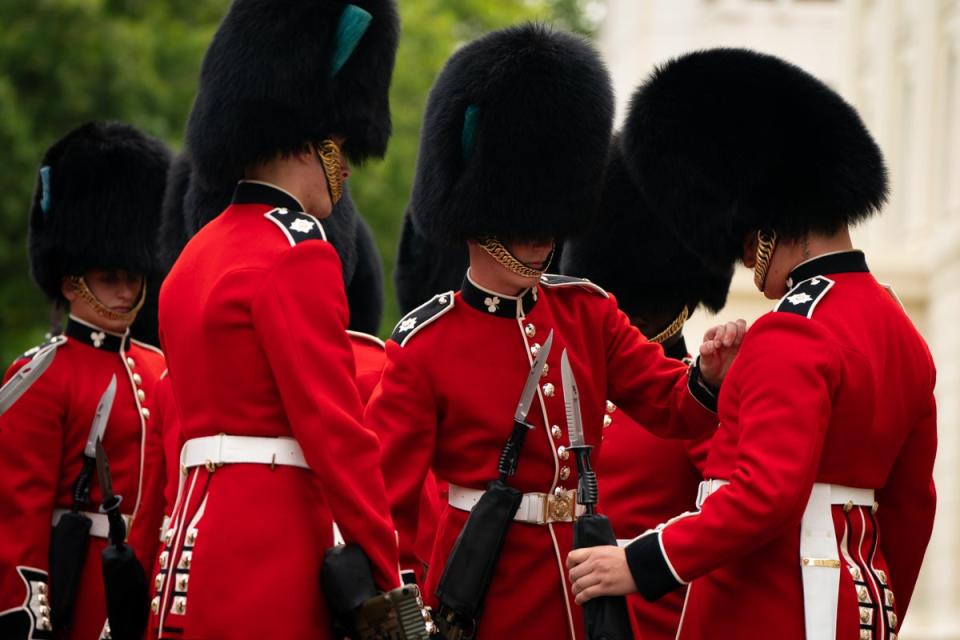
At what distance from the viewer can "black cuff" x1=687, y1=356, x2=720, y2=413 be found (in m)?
5.36

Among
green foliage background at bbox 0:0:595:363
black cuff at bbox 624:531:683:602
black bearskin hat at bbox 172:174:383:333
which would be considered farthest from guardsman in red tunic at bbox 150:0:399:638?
green foliage background at bbox 0:0:595:363

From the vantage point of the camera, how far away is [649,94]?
546cm

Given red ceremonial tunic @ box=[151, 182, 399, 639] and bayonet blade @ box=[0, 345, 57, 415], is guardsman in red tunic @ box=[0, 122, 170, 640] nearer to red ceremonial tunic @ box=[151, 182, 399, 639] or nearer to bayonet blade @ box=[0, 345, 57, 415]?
bayonet blade @ box=[0, 345, 57, 415]

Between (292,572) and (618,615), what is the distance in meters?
0.84

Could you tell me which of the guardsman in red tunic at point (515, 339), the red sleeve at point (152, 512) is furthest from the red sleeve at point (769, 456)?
the red sleeve at point (152, 512)

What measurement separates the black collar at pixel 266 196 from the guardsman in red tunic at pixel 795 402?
1.12 m

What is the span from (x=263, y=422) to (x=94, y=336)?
2.16 m

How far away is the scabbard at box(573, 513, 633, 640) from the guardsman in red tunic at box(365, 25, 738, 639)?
42cm

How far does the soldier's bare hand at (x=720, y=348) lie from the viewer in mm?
5242

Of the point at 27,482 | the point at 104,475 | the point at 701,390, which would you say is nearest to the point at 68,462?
the point at 27,482

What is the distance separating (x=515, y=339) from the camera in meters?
5.39

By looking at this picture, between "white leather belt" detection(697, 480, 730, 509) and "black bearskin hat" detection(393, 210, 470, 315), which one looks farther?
"black bearskin hat" detection(393, 210, 470, 315)

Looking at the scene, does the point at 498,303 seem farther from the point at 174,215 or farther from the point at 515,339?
the point at 174,215

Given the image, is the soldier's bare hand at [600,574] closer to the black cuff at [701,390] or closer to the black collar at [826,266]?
the black cuff at [701,390]
